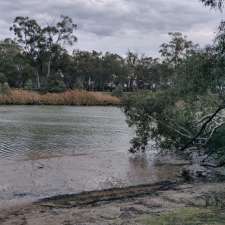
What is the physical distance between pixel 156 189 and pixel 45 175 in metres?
3.20

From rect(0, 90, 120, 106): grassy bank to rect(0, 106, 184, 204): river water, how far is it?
31.6 m

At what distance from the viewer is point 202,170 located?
14070 mm

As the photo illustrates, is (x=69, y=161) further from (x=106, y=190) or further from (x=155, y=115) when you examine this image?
(x=106, y=190)

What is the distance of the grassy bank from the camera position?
182ft

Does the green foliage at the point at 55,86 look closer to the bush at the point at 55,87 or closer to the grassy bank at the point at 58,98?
the bush at the point at 55,87

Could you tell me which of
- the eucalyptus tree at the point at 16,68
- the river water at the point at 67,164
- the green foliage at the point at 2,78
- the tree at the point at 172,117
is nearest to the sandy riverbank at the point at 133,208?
the river water at the point at 67,164

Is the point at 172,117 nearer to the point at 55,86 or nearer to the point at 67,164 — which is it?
the point at 67,164

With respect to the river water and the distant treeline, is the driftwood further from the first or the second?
the distant treeline

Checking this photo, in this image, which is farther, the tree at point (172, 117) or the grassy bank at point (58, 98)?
the grassy bank at point (58, 98)

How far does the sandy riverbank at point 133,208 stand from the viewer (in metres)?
7.73

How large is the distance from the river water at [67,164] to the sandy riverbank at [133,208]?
2.87ft

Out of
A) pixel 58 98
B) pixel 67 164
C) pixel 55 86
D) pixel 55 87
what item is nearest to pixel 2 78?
pixel 55 86

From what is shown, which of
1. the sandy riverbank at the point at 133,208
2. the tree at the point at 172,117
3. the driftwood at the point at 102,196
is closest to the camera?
the sandy riverbank at the point at 133,208

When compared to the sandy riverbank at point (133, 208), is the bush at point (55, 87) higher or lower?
higher
